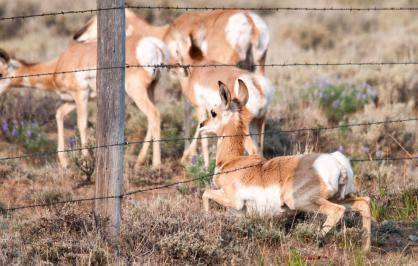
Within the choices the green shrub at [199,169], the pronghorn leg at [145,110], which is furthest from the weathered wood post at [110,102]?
the pronghorn leg at [145,110]

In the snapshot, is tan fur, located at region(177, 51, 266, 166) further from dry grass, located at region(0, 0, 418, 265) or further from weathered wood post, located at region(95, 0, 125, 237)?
weathered wood post, located at region(95, 0, 125, 237)

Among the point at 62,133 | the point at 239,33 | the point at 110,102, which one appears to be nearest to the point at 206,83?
the point at 239,33

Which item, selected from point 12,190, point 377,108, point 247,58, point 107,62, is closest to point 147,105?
point 247,58

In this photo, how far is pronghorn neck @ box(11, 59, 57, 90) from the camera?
35.6 ft

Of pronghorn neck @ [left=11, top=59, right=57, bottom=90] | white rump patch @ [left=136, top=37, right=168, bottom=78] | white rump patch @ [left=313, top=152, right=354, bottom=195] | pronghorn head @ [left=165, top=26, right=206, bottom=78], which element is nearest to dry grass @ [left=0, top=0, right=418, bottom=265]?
white rump patch @ [left=313, top=152, right=354, bottom=195]

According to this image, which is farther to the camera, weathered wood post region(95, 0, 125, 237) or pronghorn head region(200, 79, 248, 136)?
pronghorn head region(200, 79, 248, 136)

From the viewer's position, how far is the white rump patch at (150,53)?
10188mm

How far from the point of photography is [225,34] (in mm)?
11016

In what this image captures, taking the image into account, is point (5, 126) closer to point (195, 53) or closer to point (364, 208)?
point (195, 53)

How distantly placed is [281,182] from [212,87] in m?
3.35

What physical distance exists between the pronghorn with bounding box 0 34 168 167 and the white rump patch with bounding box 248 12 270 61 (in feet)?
4.56

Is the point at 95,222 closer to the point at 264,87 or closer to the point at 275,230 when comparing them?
the point at 275,230

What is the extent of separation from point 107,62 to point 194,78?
14.8 feet

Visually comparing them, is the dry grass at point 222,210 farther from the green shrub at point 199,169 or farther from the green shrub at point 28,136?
the green shrub at point 199,169
